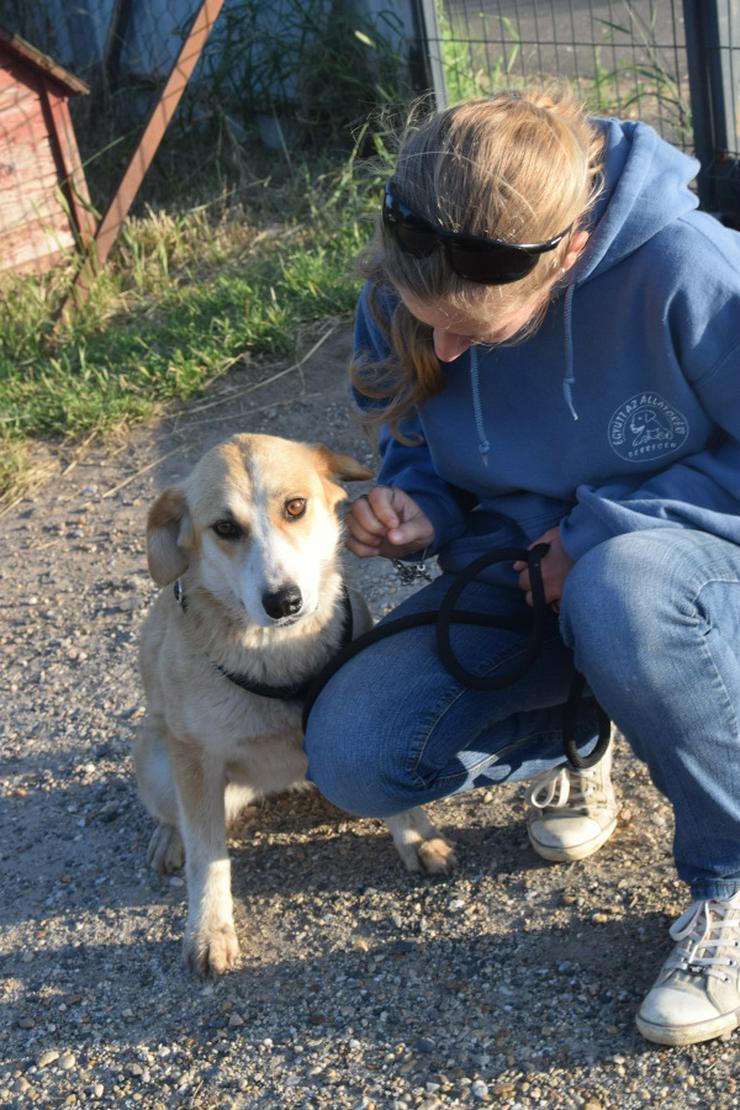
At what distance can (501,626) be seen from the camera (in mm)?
2598

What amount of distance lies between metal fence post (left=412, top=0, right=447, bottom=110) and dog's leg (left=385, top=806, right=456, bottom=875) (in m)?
4.08

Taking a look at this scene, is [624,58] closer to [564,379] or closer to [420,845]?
[564,379]

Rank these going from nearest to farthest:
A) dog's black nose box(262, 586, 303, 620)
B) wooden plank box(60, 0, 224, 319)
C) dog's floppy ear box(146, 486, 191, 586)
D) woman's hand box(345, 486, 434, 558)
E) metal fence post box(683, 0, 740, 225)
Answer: dog's black nose box(262, 586, 303, 620)
woman's hand box(345, 486, 434, 558)
dog's floppy ear box(146, 486, 191, 586)
metal fence post box(683, 0, 740, 225)
wooden plank box(60, 0, 224, 319)

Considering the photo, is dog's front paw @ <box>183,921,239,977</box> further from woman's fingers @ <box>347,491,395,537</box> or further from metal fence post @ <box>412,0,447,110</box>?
metal fence post @ <box>412,0,447,110</box>

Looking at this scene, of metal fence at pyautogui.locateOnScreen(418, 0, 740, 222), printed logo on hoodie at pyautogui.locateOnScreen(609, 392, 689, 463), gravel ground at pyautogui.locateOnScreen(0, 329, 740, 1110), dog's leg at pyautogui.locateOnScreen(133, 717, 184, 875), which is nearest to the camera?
gravel ground at pyautogui.locateOnScreen(0, 329, 740, 1110)

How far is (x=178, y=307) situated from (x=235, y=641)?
3222 millimetres

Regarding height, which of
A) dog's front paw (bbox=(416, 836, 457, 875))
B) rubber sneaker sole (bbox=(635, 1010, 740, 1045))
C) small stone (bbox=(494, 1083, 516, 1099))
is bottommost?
dog's front paw (bbox=(416, 836, 457, 875))

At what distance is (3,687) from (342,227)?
9.84 feet

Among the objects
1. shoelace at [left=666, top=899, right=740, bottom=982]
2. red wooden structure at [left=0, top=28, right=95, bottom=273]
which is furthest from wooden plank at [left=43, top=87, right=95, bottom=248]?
shoelace at [left=666, top=899, right=740, bottom=982]

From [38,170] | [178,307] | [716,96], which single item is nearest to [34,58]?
[38,170]

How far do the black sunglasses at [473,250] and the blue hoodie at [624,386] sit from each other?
0.69ft

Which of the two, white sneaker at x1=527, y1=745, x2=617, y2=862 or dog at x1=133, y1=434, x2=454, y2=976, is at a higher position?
dog at x1=133, y1=434, x2=454, y2=976

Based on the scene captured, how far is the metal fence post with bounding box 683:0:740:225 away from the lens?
4402mm

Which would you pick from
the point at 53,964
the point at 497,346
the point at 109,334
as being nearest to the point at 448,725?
the point at 497,346
